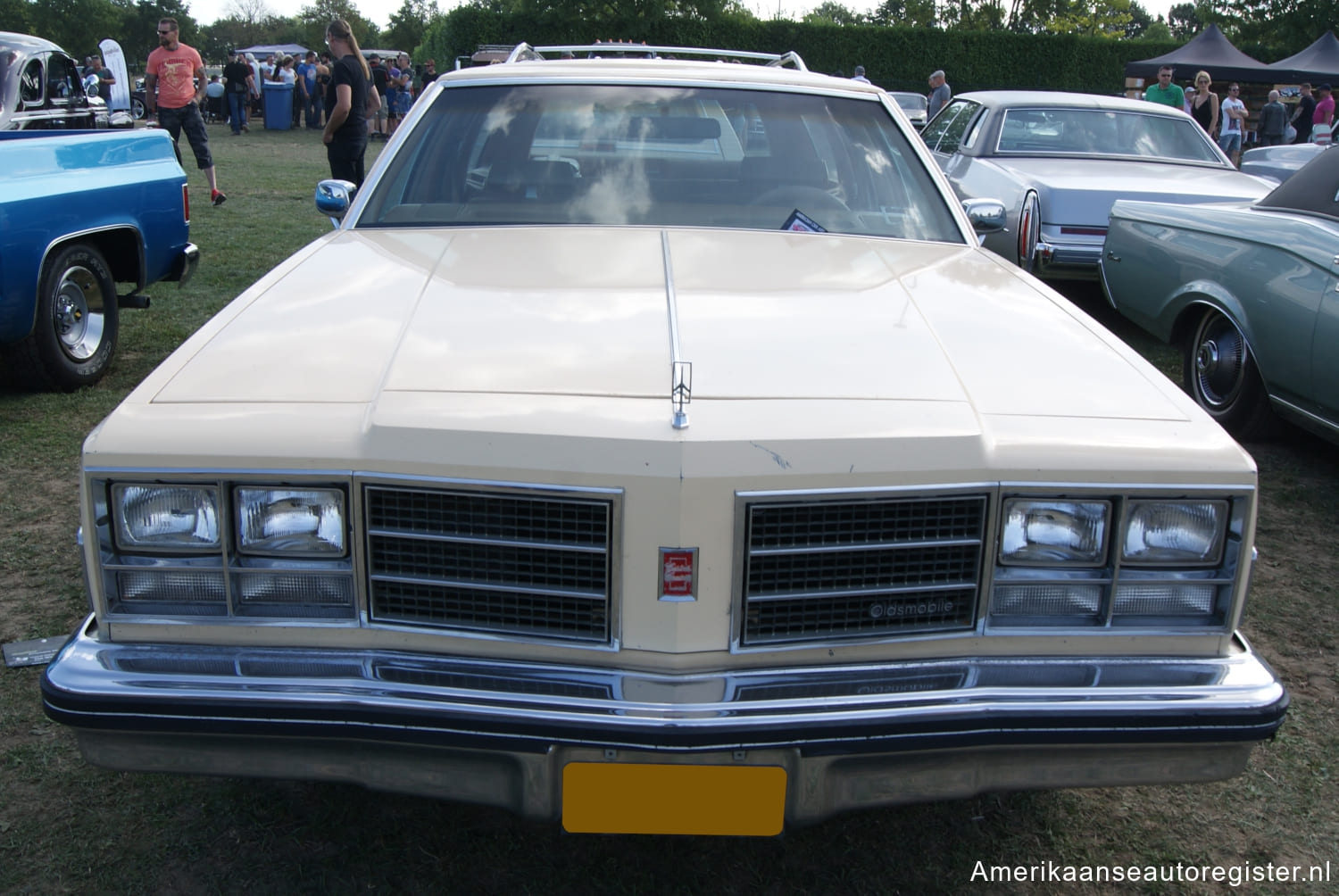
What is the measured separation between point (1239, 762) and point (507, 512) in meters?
1.37

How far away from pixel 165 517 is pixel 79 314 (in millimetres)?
4038

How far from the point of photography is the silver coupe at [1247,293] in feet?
14.0

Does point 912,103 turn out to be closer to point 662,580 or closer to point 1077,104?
point 1077,104

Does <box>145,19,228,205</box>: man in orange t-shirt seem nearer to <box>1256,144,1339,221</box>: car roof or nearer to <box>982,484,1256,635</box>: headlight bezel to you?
<box>1256,144,1339,221</box>: car roof

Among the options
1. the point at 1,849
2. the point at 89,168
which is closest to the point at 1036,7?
the point at 89,168

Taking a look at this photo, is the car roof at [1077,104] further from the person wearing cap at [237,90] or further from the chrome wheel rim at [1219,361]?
the person wearing cap at [237,90]

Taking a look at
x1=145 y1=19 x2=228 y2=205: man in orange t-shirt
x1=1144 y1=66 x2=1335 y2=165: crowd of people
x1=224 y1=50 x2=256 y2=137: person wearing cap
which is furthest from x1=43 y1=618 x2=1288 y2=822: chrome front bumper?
x1=224 y1=50 x2=256 y2=137: person wearing cap

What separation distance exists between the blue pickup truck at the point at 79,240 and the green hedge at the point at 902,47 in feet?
93.7

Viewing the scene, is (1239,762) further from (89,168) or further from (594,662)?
(89,168)

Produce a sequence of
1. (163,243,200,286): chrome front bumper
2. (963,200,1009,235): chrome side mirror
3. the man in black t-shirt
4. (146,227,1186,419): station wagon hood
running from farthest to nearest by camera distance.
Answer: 1. the man in black t-shirt
2. (163,243,200,286): chrome front bumper
3. (963,200,1009,235): chrome side mirror
4. (146,227,1186,419): station wagon hood

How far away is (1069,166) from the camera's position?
759 centimetres

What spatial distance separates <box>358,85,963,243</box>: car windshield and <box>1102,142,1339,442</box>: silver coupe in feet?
6.47

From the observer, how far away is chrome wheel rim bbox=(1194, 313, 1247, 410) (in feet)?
16.3
